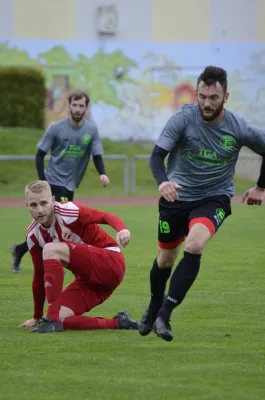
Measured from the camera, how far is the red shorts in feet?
26.8

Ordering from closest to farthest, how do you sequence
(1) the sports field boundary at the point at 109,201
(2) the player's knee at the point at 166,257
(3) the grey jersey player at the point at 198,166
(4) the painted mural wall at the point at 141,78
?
(3) the grey jersey player at the point at 198,166
(2) the player's knee at the point at 166,257
(1) the sports field boundary at the point at 109,201
(4) the painted mural wall at the point at 141,78

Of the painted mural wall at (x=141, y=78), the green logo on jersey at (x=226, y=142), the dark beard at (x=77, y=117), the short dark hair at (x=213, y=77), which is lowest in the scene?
the painted mural wall at (x=141, y=78)

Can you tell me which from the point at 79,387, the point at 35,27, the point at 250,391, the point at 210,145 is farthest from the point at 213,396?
the point at 35,27

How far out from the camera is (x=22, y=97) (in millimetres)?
31672

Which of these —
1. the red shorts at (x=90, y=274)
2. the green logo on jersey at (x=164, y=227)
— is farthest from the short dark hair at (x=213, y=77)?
the red shorts at (x=90, y=274)

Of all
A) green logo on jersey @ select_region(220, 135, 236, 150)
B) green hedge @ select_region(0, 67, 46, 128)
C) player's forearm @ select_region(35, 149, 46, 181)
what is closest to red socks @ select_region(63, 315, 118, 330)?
green logo on jersey @ select_region(220, 135, 236, 150)

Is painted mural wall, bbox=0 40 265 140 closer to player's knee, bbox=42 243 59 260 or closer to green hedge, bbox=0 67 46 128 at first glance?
green hedge, bbox=0 67 46 128

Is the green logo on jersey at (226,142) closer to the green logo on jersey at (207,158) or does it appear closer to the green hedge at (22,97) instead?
the green logo on jersey at (207,158)

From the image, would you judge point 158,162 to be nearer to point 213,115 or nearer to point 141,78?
point 213,115

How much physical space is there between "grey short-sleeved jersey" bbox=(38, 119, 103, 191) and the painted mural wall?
26.9m

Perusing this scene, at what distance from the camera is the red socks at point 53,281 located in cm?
789

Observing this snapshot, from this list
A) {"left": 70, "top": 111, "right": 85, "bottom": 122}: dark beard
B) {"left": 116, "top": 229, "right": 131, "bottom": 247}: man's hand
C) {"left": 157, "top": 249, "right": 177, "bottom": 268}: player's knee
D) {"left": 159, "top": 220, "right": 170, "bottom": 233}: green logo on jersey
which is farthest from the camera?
{"left": 70, "top": 111, "right": 85, "bottom": 122}: dark beard

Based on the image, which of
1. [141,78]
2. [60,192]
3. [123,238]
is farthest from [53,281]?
[141,78]

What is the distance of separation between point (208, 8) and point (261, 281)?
3009cm
